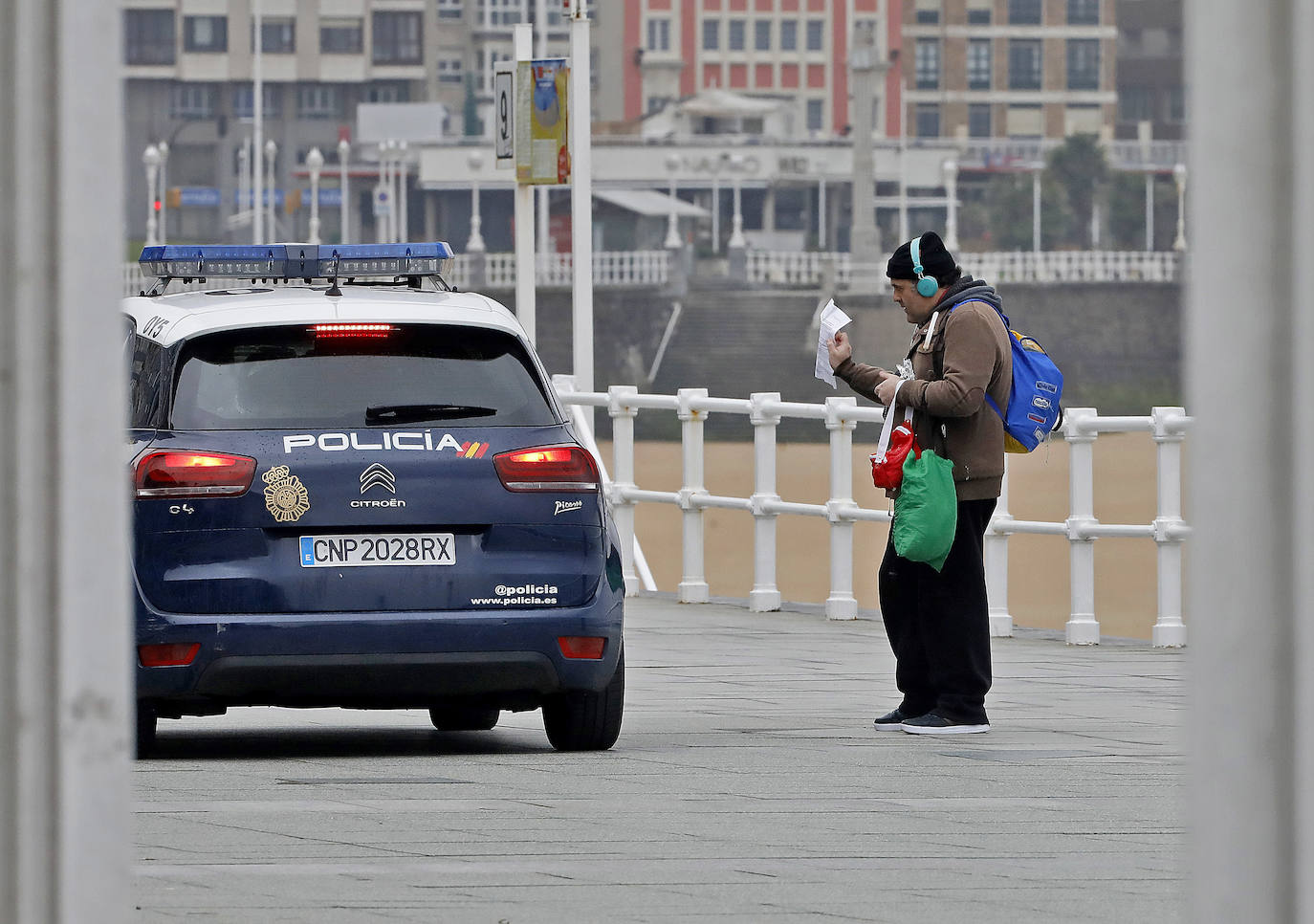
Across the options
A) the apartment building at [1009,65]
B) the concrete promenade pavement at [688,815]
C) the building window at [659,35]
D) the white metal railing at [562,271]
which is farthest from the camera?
the apartment building at [1009,65]

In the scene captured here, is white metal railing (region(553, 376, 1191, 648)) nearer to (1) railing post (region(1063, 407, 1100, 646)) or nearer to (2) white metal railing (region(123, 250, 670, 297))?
(1) railing post (region(1063, 407, 1100, 646))

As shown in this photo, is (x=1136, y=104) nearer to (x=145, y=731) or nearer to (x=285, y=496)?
(x=145, y=731)

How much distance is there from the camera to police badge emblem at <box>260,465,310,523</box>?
7492mm

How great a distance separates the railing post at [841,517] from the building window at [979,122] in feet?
394

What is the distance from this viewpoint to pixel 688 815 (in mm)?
6715

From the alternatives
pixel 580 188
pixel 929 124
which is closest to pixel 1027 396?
pixel 580 188

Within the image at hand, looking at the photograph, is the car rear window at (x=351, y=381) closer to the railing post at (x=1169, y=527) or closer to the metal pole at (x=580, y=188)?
the railing post at (x=1169, y=527)

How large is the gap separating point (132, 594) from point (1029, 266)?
94409mm

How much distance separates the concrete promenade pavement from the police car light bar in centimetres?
158

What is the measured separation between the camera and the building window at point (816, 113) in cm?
13188

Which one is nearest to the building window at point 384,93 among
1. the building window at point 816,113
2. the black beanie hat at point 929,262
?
the building window at point 816,113

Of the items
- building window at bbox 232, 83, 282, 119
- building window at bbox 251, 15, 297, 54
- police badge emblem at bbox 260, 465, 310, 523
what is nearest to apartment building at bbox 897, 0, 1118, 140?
building window at bbox 251, 15, 297, 54
